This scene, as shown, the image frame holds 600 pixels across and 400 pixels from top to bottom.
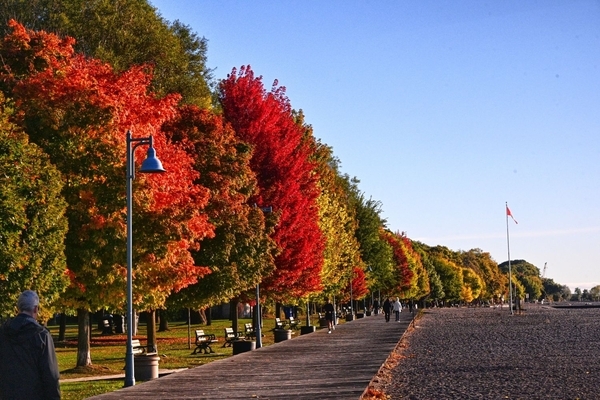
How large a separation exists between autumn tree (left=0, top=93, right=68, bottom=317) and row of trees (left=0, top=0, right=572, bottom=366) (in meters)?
0.03

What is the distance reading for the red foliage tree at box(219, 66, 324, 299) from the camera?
48.1 m

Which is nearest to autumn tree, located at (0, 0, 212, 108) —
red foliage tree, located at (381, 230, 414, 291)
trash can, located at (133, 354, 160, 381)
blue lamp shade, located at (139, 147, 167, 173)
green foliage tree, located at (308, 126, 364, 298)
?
green foliage tree, located at (308, 126, 364, 298)

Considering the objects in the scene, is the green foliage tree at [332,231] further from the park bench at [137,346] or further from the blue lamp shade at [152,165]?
the blue lamp shade at [152,165]

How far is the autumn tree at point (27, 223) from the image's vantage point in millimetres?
21453

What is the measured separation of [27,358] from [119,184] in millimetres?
18811

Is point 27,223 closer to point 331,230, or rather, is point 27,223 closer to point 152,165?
point 152,165

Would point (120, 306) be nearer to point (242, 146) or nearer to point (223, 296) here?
point (223, 296)

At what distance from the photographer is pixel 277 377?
24.3 meters

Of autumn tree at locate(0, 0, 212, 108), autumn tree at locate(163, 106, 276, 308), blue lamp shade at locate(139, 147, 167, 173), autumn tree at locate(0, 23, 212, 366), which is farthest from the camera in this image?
autumn tree at locate(0, 0, 212, 108)

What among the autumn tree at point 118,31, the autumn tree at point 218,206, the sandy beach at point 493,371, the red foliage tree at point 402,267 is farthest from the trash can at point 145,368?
the red foliage tree at point 402,267

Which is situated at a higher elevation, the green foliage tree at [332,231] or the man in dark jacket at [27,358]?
the green foliage tree at [332,231]

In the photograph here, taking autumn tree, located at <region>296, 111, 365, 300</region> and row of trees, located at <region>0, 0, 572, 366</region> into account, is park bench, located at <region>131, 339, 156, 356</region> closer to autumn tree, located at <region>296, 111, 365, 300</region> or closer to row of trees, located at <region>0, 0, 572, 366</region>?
row of trees, located at <region>0, 0, 572, 366</region>

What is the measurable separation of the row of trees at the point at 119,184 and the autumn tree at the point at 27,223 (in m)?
0.03

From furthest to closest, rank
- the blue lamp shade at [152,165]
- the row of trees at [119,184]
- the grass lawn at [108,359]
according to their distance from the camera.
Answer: the grass lawn at [108,359] < the row of trees at [119,184] < the blue lamp shade at [152,165]
